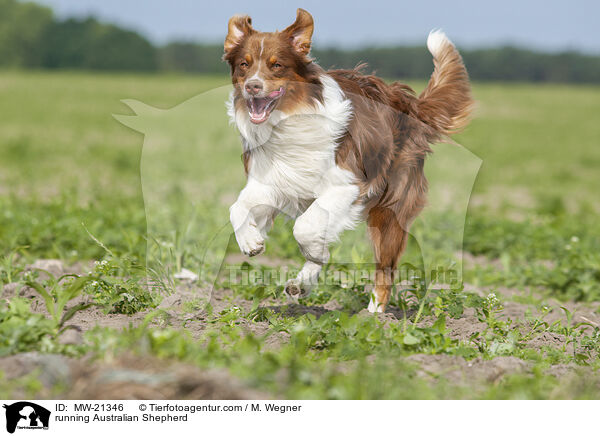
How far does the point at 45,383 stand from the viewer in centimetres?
281

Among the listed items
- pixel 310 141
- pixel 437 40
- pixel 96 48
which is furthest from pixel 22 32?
pixel 310 141

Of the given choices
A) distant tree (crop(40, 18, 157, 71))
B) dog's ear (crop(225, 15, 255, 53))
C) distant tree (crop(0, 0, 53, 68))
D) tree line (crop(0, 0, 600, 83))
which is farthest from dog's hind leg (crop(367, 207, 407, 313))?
distant tree (crop(0, 0, 53, 68))

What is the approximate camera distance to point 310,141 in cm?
331

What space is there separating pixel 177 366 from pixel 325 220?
1024mm

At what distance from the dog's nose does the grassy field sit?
0.71 metres

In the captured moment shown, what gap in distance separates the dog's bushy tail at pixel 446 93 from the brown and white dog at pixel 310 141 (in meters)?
0.15

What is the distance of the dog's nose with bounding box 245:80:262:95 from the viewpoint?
293 cm

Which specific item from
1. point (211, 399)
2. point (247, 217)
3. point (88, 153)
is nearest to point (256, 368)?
point (211, 399)

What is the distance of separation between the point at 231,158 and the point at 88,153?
14.7 feet

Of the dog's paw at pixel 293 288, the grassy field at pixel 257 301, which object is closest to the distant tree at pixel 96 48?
the grassy field at pixel 257 301
